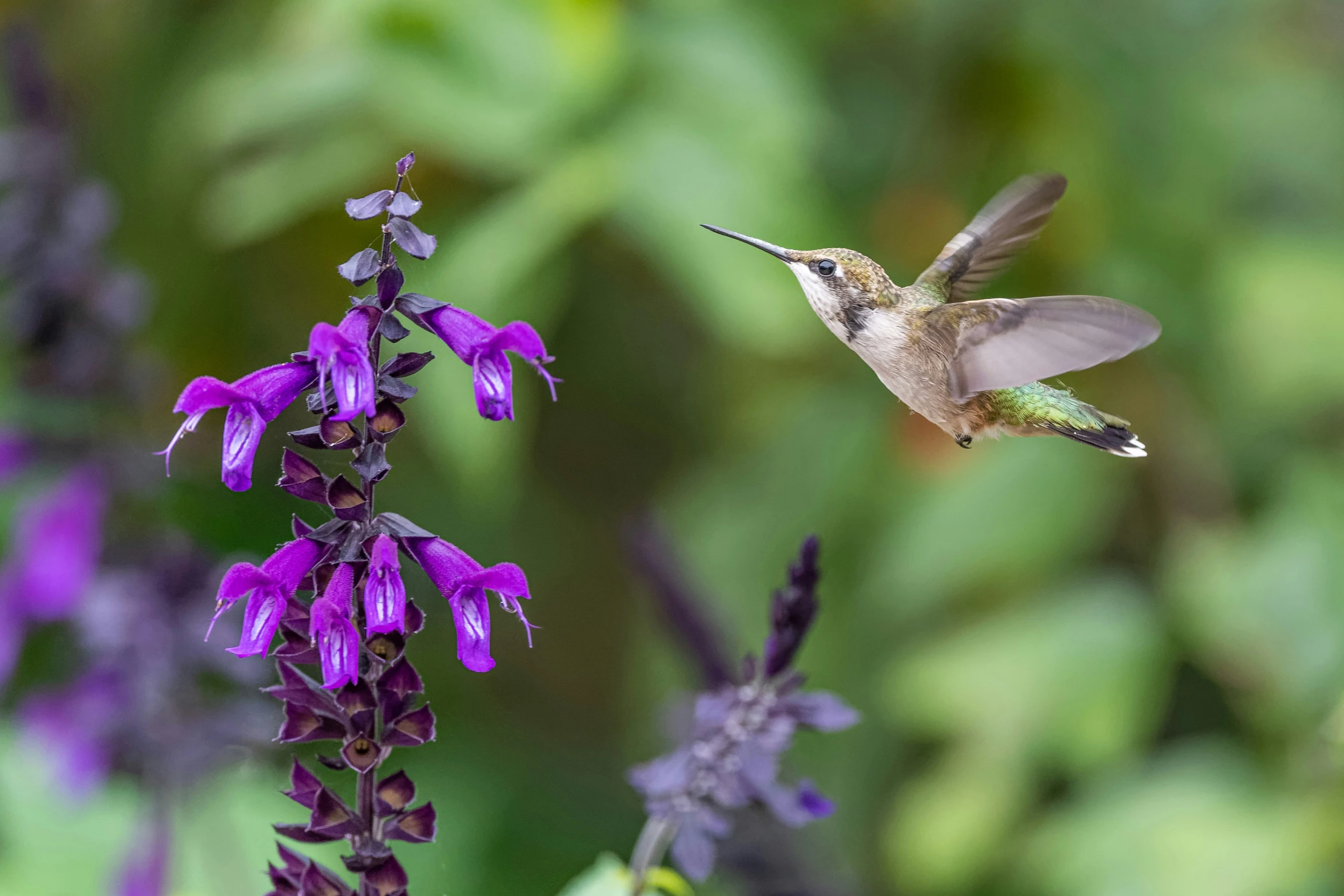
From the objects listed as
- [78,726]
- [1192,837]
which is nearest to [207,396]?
[78,726]

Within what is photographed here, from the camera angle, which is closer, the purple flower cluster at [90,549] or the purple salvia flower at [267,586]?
the purple salvia flower at [267,586]

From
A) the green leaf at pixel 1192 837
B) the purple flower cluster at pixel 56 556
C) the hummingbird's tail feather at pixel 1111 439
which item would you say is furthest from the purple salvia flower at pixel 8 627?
the green leaf at pixel 1192 837

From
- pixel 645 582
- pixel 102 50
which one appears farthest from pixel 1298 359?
pixel 102 50

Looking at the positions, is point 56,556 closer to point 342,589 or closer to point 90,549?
point 90,549

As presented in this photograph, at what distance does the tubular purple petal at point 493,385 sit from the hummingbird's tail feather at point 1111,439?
0.50m

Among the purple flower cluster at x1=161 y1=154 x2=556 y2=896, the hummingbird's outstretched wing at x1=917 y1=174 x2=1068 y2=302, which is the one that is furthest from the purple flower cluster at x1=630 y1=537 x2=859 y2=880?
the hummingbird's outstretched wing at x1=917 y1=174 x2=1068 y2=302

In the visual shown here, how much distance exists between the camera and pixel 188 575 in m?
1.47

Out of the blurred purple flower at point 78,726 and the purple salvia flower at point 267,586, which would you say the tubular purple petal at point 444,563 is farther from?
the blurred purple flower at point 78,726

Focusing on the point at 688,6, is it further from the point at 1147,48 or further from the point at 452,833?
the point at 452,833

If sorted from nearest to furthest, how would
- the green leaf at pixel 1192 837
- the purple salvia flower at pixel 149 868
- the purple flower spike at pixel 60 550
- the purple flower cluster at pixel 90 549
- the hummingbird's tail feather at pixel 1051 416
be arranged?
the hummingbird's tail feather at pixel 1051 416 → the purple salvia flower at pixel 149 868 → the purple flower cluster at pixel 90 549 → the purple flower spike at pixel 60 550 → the green leaf at pixel 1192 837

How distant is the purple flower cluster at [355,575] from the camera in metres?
0.64

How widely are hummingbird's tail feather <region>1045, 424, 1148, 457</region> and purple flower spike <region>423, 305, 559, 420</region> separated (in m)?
0.48

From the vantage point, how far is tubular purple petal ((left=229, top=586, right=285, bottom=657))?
2.14 ft

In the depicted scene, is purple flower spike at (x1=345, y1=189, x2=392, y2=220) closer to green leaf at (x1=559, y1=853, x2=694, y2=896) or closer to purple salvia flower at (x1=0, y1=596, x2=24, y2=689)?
green leaf at (x1=559, y1=853, x2=694, y2=896)
